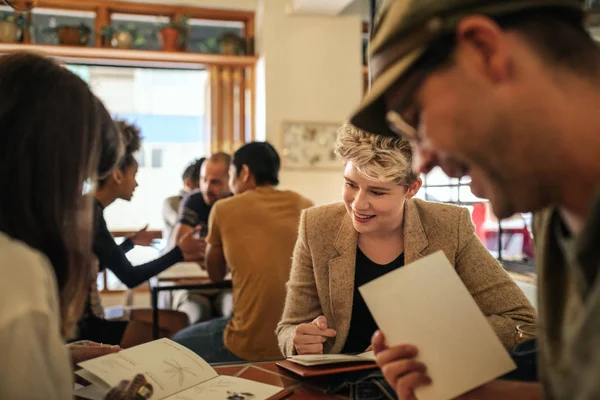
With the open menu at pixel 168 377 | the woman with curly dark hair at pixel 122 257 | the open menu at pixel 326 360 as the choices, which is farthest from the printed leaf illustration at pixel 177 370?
the woman with curly dark hair at pixel 122 257

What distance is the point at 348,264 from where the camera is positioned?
5.37ft

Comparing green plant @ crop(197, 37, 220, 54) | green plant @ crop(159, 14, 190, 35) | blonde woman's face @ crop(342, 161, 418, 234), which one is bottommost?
blonde woman's face @ crop(342, 161, 418, 234)

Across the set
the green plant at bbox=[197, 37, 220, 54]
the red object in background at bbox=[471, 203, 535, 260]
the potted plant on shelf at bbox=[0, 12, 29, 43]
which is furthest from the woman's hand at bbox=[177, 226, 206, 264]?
the potted plant on shelf at bbox=[0, 12, 29, 43]

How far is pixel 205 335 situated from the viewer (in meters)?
2.55

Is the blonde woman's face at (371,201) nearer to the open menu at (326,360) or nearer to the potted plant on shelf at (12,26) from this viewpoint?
the open menu at (326,360)

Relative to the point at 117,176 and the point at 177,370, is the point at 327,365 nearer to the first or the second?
the point at 177,370

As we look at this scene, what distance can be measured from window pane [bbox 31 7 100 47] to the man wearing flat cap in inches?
190

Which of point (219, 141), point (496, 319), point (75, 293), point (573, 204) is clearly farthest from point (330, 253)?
point (219, 141)

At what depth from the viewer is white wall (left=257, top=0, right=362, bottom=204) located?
490 cm

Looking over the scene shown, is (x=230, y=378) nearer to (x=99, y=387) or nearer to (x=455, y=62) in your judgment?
(x=99, y=387)

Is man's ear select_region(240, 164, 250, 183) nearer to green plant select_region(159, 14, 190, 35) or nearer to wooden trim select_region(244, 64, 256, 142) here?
wooden trim select_region(244, 64, 256, 142)

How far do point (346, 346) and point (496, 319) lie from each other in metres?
0.42

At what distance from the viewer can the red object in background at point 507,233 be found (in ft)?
11.7

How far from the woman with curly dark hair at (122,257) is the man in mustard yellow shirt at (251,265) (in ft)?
0.72
